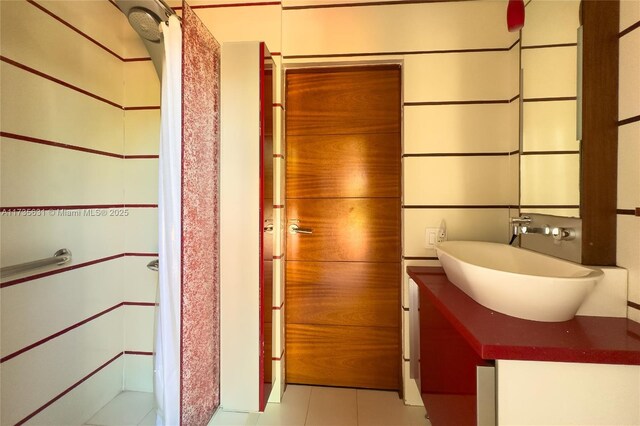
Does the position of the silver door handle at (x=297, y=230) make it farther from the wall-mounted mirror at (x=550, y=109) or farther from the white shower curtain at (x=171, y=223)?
the wall-mounted mirror at (x=550, y=109)

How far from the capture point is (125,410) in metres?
1.50

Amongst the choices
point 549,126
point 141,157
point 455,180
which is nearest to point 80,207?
point 141,157

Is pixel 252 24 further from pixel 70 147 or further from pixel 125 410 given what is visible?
pixel 125 410

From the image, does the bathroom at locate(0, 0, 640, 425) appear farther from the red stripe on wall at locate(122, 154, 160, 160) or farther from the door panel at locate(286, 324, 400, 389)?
the door panel at locate(286, 324, 400, 389)

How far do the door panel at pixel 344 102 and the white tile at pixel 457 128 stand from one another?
151 millimetres

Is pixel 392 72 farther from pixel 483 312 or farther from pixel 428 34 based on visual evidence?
pixel 483 312

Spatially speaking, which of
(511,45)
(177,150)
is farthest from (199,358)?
(511,45)

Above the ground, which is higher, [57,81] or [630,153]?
[57,81]

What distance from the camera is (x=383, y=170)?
5.60 feet

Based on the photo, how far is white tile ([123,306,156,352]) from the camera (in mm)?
1632

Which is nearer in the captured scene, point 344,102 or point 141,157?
point 141,157

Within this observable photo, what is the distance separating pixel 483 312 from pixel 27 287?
1.81 meters

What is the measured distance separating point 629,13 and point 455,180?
0.87 metres

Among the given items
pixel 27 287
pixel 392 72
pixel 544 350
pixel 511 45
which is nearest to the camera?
pixel 544 350
